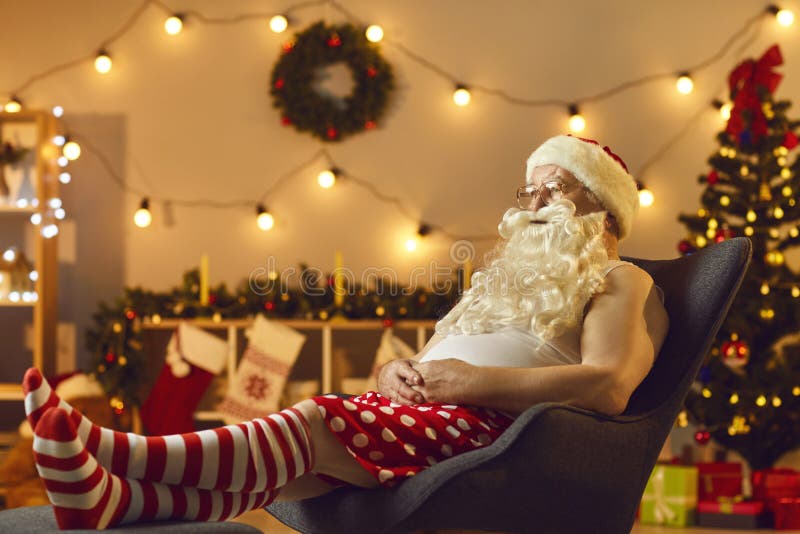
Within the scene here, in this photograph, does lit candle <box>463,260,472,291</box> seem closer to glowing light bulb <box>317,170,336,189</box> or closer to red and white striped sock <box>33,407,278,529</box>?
glowing light bulb <box>317,170,336,189</box>

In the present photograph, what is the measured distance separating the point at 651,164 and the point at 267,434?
3235 millimetres

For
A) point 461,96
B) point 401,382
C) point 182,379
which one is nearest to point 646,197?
point 461,96

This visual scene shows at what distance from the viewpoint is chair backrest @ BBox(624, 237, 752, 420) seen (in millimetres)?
2041

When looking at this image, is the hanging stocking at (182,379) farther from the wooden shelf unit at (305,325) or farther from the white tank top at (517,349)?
the white tank top at (517,349)

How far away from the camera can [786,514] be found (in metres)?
3.61

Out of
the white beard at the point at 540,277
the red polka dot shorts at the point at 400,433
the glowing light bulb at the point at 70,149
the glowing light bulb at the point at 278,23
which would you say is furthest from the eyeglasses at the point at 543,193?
the glowing light bulb at the point at 70,149

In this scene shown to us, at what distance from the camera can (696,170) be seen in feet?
15.0

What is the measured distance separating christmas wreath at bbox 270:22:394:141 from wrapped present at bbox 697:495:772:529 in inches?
86.9

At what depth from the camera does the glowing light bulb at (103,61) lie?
464cm

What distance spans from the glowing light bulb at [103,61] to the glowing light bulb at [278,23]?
767 mm

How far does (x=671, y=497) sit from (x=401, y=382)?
1.89 meters

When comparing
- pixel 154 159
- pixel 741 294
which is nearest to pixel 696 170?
pixel 741 294

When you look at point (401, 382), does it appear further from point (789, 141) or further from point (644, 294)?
point (789, 141)

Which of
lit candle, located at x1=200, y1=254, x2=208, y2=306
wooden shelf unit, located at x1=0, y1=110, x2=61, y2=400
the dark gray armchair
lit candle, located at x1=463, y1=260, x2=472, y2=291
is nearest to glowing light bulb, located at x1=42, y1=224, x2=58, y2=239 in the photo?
wooden shelf unit, located at x1=0, y1=110, x2=61, y2=400
